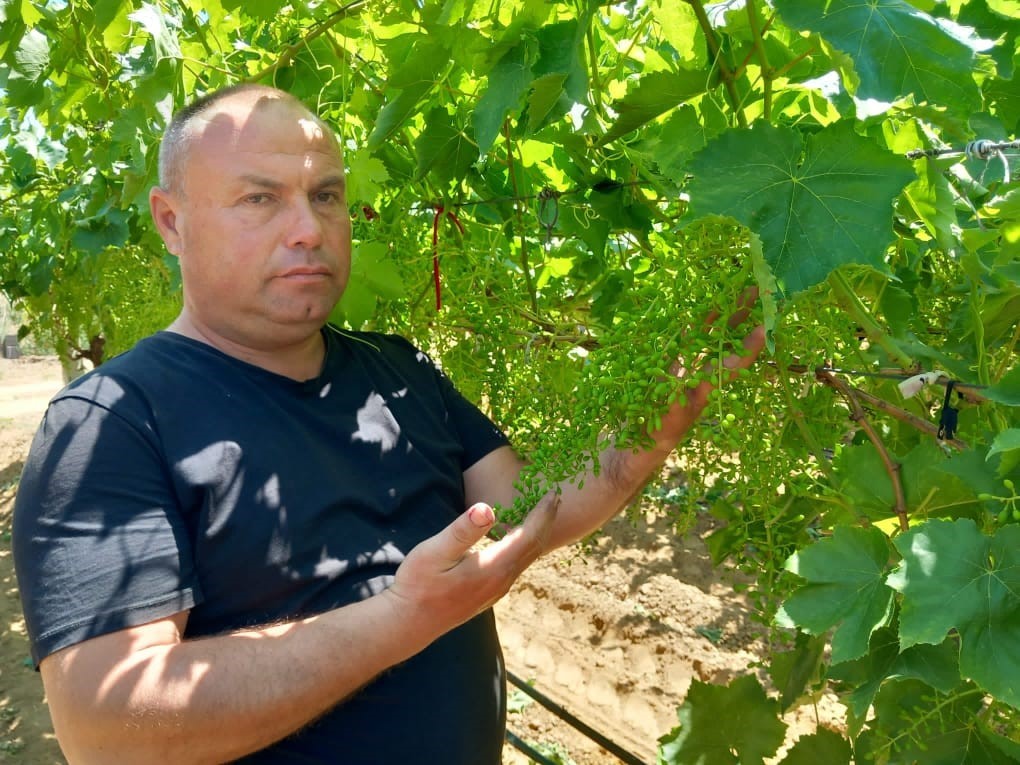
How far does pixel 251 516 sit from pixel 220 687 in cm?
32

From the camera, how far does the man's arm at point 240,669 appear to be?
1.24 meters

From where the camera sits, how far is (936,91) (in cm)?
100

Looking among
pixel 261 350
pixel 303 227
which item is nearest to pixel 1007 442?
pixel 303 227

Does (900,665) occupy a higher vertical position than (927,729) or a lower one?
higher

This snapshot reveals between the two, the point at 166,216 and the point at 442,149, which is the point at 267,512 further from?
the point at 442,149

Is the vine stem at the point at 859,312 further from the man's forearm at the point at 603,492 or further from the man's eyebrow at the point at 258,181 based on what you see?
the man's eyebrow at the point at 258,181

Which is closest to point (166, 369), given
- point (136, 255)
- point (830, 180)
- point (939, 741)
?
point (830, 180)

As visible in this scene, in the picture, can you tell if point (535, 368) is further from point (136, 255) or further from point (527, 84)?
point (136, 255)

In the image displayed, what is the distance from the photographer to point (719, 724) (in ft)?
7.27

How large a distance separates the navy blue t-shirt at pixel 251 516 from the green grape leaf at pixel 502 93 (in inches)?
26.6

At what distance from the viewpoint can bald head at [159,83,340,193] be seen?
5.59 ft

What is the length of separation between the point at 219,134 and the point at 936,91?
1.25m

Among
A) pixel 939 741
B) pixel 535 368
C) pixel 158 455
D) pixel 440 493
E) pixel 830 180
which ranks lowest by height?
pixel 939 741

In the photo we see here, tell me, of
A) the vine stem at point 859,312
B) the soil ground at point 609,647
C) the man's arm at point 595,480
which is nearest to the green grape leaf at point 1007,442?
the vine stem at point 859,312
